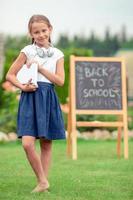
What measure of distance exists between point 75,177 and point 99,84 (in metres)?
3.52

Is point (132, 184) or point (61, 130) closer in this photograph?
point (61, 130)

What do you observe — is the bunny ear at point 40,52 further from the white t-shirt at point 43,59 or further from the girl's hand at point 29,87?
the girl's hand at point 29,87

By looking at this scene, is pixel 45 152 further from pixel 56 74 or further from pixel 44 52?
pixel 44 52

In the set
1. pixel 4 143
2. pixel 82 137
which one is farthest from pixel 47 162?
pixel 82 137

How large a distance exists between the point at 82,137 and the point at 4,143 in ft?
6.36

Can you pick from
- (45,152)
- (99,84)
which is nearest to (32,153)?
(45,152)

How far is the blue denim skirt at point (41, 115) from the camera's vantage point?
20.8ft

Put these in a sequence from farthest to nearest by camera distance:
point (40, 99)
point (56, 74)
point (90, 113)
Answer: point (90, 113), point (56, 74), point (40, 99)

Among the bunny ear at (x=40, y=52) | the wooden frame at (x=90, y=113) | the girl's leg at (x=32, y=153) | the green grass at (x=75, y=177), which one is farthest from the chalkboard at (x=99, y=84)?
the girl's leg at (x=32, y=153)

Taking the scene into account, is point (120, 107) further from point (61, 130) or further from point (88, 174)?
point (61, 130)

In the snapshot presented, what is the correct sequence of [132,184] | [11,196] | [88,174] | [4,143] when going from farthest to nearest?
[4,143] → [88,174] → [132,184] → [11,196]

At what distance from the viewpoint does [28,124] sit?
633cm

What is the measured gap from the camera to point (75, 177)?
7680mm

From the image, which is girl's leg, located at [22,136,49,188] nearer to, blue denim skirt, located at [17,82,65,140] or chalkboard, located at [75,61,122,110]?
blue denim skirt, located at [17,82,65,140]
